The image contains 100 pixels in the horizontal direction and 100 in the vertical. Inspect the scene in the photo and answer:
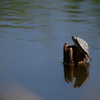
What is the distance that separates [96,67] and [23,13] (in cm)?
564

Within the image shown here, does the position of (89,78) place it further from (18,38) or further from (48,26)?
(48,26)

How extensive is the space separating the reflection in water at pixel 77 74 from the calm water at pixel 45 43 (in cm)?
6

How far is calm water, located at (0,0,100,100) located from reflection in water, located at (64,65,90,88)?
0.06 metres

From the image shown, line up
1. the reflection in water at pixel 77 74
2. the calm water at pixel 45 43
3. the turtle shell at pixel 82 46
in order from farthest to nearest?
the turtle shell at pixel 82 46 < the reflection in water at pixel 77 74 < the calm water at pixel 45 43

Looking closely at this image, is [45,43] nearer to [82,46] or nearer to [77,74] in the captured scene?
[82,46]

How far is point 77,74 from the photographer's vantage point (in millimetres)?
4637

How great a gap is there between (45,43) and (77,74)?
1777 mm

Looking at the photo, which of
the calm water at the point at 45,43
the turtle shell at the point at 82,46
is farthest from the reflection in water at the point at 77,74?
the turtle shell at the point at 82,46

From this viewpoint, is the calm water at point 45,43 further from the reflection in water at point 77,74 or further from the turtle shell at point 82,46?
the turtle shell at point 82,46

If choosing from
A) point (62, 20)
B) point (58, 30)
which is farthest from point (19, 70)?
point (62, 20)

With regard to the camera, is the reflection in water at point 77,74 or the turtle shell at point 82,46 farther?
the turtle shell at point 82,46

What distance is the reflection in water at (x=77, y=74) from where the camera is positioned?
4387 mm

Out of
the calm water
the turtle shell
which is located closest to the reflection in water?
the calm water

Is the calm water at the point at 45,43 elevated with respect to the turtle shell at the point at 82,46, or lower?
lower
